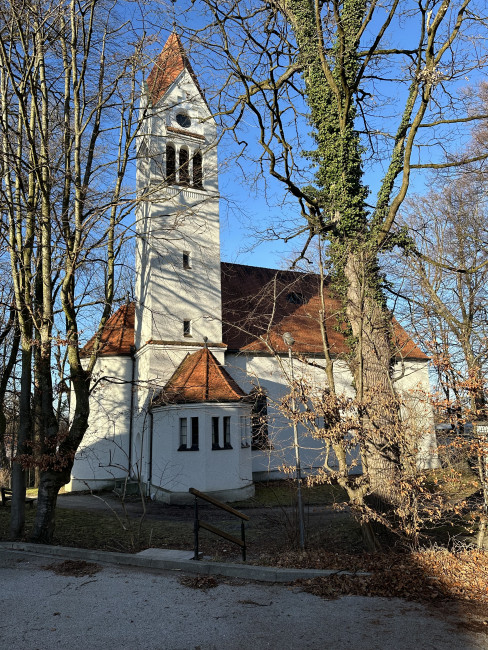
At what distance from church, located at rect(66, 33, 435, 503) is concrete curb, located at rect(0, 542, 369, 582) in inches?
352

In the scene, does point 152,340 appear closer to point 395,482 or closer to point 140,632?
point 395,482

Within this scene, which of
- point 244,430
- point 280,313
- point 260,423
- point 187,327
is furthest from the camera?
point 280,313

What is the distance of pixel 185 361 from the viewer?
19.3m

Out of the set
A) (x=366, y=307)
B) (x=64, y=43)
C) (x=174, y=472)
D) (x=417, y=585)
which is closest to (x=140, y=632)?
(x=417, y=585)

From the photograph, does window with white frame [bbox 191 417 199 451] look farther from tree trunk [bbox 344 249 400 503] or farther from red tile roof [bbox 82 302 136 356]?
tree trunk [bbox 344 249 400 503]

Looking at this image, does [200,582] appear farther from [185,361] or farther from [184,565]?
[185,361]

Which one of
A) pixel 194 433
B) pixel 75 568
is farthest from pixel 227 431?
pixel 75 568

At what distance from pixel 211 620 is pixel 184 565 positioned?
84.1 inches

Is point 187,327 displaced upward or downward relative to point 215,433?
upward

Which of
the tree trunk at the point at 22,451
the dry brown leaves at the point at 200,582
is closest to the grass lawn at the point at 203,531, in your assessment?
the tree trunk at the point at 22,451

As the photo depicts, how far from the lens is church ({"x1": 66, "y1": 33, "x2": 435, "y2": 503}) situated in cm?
1716

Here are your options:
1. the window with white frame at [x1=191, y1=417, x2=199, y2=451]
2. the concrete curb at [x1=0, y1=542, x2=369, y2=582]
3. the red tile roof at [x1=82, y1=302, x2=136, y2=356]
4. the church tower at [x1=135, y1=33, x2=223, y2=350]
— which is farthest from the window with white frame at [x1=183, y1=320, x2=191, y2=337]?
the concrete curb at [x1=0, y1=542, x2=369, y2=582]

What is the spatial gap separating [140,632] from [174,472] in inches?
515

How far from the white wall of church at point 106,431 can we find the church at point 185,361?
0.05 metres
